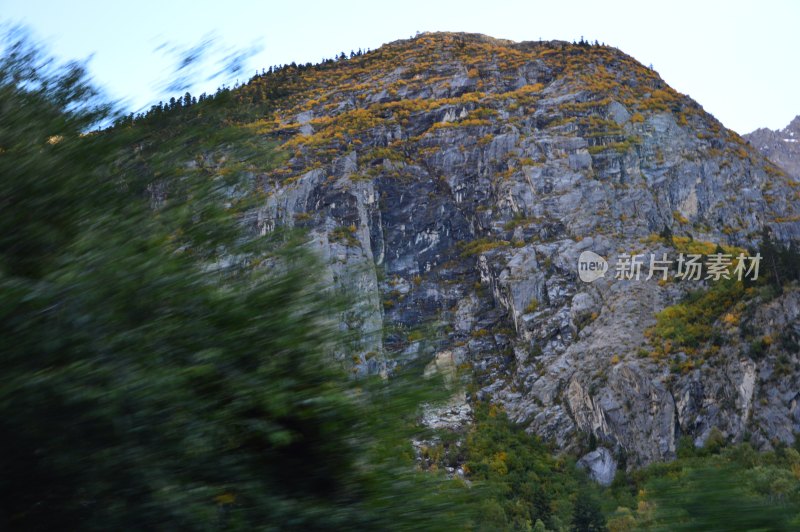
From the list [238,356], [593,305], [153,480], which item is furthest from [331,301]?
[593,305]

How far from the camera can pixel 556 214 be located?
6675 cm

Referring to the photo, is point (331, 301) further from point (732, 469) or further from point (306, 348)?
point (732, 469)

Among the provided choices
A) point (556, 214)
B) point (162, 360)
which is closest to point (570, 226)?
point (556, 214)

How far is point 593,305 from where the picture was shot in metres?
59.5

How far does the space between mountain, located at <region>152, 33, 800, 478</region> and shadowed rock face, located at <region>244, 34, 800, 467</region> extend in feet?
0.63

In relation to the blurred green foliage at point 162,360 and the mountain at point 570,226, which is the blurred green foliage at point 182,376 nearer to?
the blurred green foliage at point 162,360

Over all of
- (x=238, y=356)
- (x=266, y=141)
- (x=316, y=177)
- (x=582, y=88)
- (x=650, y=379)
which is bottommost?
(x=650, y=379)

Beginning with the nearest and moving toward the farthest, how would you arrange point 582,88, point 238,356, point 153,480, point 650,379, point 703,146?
point 153,480
point 238,356
point 650,379
point 703,146
point 582,88

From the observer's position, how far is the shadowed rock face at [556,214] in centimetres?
4969

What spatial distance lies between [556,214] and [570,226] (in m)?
2.17

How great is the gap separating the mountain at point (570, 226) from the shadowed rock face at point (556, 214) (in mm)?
193

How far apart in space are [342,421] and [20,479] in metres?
1.81

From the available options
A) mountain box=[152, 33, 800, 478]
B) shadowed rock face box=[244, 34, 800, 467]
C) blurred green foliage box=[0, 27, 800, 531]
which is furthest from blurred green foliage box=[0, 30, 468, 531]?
shadowed rock face box=[244, 34, 800, 467]

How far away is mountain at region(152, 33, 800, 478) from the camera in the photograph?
49438mm
